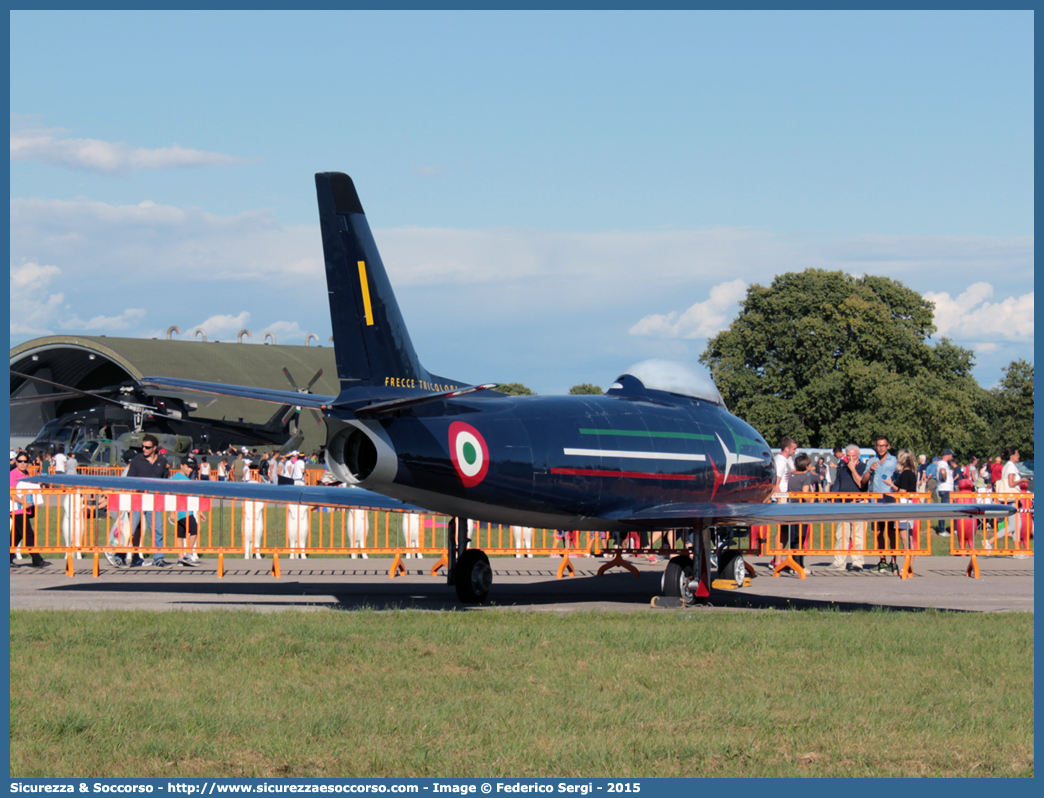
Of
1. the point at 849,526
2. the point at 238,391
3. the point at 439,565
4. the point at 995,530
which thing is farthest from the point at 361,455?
the point at 995,530

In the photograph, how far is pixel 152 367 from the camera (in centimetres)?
7156

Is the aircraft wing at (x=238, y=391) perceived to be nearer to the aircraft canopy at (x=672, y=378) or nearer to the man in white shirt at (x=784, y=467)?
the aircraft canopy at (x=672, y=378)

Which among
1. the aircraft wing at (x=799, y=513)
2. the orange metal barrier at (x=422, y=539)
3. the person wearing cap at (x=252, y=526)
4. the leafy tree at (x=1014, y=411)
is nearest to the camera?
the aircraft wing at (x=799, y=513)

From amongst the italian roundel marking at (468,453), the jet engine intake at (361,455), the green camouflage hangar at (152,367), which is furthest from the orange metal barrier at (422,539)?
the green camouflage hangar at (152,367)

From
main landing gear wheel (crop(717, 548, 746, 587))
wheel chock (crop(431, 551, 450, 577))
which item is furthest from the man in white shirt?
wheel chock (crop(431, 551, 450, 577))

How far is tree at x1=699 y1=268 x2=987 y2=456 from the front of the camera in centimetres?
6581

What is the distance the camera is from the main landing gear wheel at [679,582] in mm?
14695

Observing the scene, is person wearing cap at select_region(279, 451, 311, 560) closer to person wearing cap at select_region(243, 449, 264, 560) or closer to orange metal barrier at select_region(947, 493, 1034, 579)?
person wearing cap at select_region(243, 449, 264, 560)

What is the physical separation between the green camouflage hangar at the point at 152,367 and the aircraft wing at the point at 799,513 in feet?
167

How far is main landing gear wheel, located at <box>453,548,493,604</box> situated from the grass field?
8.35 feet
